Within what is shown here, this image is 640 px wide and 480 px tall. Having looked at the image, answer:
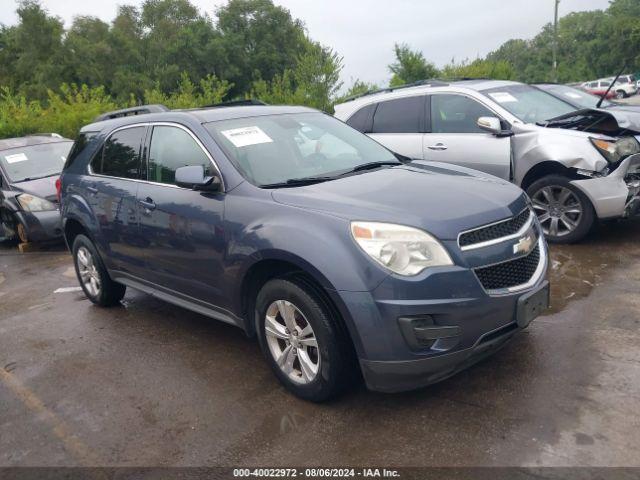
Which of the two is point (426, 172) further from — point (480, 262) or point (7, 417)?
point (7, 417)

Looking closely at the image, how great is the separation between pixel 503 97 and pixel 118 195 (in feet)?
14.6

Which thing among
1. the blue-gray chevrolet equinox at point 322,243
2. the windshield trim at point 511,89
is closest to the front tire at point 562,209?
the windshield trim at point 511,89

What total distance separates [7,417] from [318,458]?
2.09 metres

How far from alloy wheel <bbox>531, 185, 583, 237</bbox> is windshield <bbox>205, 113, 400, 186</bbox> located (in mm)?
2357

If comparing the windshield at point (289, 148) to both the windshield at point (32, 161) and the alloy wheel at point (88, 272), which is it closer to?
the alloy wheel at point (88, 272)

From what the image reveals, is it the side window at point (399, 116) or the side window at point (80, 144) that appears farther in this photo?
the side window at point (399, 116)

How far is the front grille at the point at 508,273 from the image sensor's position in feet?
9.92

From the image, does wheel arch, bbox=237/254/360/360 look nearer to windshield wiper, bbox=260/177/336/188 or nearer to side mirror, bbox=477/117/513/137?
windshield wiper, bbox=260/177/336/188

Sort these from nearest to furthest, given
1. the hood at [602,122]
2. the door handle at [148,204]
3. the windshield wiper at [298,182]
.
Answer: the windshield wiper at [298,182] < the door handle at [148,204] < the hood at [602,122]

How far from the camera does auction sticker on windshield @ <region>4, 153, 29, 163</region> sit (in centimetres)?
909

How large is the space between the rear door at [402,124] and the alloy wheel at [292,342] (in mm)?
3961

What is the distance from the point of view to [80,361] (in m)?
4.37

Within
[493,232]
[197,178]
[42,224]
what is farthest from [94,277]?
[493,232]

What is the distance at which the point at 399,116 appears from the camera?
7.16m
